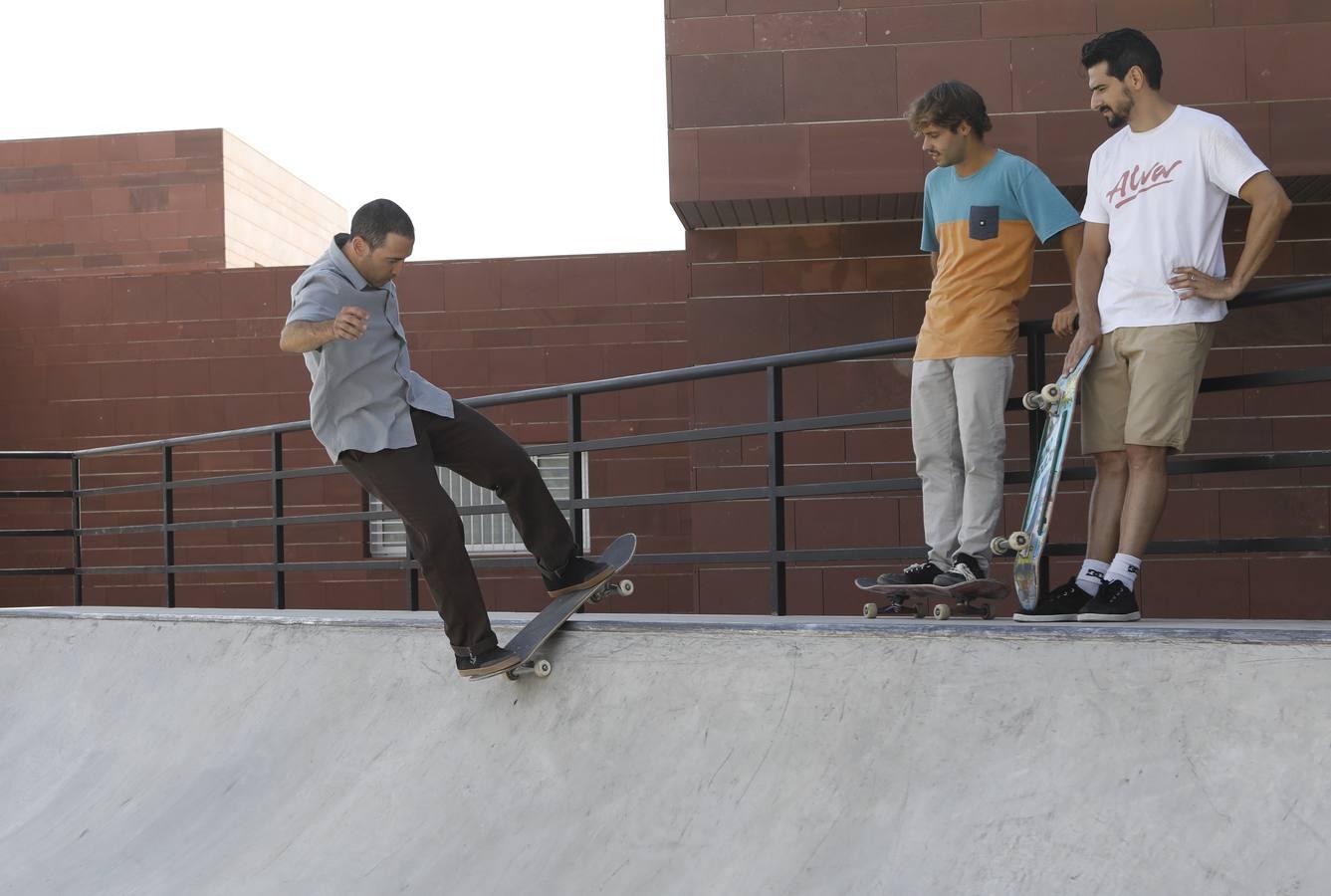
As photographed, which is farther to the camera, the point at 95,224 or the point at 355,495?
the point at 95,224

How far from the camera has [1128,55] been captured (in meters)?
3.75

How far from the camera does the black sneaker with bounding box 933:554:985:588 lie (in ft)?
13.3

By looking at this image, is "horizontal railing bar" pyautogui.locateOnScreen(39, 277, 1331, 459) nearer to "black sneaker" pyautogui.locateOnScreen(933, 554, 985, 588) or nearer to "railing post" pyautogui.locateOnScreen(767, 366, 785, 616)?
"railing post" pyautogui.locateOnScreen(767, 366, 785, 616)

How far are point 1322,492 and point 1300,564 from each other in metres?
0.38

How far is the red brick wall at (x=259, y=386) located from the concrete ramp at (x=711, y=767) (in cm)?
501

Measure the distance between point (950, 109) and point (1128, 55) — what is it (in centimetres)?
59

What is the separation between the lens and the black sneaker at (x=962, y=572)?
4039mm

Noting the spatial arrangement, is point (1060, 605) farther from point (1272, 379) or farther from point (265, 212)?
point (265, 212)

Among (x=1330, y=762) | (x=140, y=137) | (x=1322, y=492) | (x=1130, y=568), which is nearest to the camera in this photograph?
(x=1330, y=762)

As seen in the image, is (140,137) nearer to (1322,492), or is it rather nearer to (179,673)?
(179,673)

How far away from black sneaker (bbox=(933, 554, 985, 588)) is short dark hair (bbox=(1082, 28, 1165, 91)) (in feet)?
4.83

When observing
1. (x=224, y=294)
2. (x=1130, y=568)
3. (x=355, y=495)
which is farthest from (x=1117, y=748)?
(x=224, y=294)

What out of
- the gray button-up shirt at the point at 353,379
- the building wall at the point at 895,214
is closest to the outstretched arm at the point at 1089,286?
the gray button-up shirt at the point at 353,379

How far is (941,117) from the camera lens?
13.8 ft
